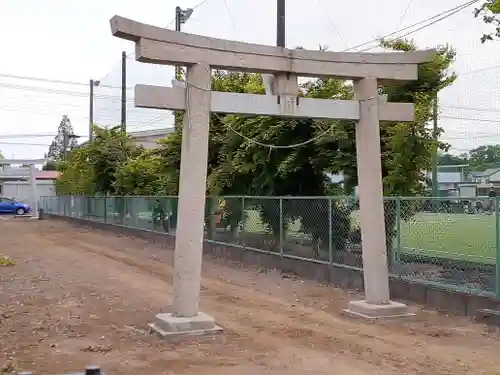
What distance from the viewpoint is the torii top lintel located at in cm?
807

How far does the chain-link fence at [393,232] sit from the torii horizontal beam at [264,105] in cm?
160

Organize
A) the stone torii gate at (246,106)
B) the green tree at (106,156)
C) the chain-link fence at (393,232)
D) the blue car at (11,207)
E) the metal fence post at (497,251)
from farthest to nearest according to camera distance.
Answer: the blue car at (11,207) → the green tree at (106,156) → the chain-link fence at (393,232) → the metal fence post at (497,251) → the stone torii gate at (246,106)

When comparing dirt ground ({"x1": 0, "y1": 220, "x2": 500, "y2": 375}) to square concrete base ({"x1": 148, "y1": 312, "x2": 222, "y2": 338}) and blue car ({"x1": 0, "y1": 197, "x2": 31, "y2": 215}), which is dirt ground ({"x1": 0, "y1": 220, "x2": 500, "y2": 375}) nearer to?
square concrete base ({"x1": 148, "y1": 312, "x2": 222, "y2": 338})

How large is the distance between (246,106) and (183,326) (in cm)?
304

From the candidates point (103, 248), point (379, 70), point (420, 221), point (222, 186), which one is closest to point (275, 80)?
point (379, 70)

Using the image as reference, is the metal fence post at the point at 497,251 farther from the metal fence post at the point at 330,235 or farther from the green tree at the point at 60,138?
the green tree at the point at 60,138

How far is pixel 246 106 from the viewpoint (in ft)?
29.0

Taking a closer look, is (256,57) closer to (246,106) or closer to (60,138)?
→ (246,106)

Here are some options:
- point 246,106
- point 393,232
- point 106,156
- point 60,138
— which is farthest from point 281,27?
point 60,138

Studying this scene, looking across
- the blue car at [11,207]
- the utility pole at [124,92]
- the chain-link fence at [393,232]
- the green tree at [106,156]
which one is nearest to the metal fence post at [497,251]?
the chain-link fence at [393,232]

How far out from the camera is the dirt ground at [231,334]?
6.81 m

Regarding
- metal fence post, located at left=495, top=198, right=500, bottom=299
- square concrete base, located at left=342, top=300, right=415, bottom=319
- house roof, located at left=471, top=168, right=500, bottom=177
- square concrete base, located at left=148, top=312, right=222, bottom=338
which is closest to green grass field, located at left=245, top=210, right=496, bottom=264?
metal fence post, located at left=495, top=198, right=500, bottom=299

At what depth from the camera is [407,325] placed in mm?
8836

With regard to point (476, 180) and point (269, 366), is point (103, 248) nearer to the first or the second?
point (476, 180)
